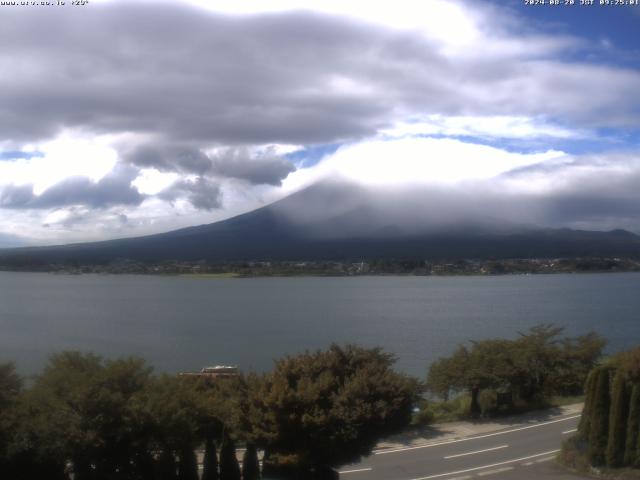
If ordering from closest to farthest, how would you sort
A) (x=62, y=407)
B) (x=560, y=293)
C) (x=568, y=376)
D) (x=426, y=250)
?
(x=62, y=407) < (x=568, y=376) < (x=560, y=293) < (x=426, y=250)

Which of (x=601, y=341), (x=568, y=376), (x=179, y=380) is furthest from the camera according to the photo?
(x=601, y=341)

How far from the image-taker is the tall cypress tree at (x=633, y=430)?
12258 mm

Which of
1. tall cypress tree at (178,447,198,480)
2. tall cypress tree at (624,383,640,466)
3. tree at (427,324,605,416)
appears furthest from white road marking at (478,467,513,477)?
tree at (427,324,605,416)

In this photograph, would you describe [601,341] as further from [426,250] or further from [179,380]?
[426,250]

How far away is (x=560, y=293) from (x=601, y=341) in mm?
65490

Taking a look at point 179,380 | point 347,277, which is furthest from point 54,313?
point 347,277

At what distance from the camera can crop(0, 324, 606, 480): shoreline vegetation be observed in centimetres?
1070

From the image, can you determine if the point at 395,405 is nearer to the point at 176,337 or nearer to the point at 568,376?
the point at 568,376

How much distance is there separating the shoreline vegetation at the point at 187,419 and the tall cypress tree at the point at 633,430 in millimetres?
3855

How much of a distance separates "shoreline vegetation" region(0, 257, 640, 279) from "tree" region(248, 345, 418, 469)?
103804 millimetres

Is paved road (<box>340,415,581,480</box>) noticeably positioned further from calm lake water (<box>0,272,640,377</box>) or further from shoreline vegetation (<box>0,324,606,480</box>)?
calm lake water (<box>0,272,640,377</box>)

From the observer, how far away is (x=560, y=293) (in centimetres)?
8669

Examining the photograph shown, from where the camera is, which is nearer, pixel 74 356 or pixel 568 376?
pixel 74 356

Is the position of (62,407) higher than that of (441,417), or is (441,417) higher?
(62,407)
